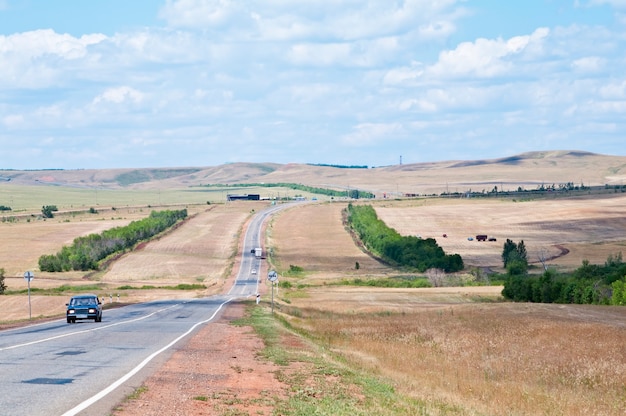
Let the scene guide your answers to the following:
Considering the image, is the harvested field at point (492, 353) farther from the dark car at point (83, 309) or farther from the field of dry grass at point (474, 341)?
the dark car at point (83, 309)

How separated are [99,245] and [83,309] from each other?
3926 inches

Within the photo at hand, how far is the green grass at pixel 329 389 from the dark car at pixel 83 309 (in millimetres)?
19747

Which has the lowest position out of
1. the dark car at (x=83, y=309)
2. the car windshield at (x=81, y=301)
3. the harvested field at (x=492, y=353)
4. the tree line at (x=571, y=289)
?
the tree line at (x=571, y=289)

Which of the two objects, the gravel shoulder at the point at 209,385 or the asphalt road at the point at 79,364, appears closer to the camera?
the asphalt road at the point at 79,364

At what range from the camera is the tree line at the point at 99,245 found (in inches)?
5030

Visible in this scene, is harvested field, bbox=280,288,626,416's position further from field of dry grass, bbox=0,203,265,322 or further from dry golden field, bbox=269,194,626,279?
dry golden field, bbox=269,194,626,279

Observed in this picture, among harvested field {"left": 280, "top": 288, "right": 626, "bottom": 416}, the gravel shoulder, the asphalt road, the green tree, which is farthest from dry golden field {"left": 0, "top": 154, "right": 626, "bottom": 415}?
the asphalt road

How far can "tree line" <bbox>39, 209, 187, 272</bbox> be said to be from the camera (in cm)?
12775

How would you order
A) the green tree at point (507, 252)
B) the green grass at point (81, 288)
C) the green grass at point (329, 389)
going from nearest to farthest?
the green grass at point (329, 389) < the green grass at point (81, 288) < the green tree at point (507, 252)

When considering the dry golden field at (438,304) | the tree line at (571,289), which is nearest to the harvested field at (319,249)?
the dry golden field at (438,304)

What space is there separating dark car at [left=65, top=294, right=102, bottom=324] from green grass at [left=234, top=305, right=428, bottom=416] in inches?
777

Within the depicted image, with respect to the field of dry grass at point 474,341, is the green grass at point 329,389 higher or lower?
higher

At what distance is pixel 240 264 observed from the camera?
133 m

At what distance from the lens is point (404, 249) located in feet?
443
